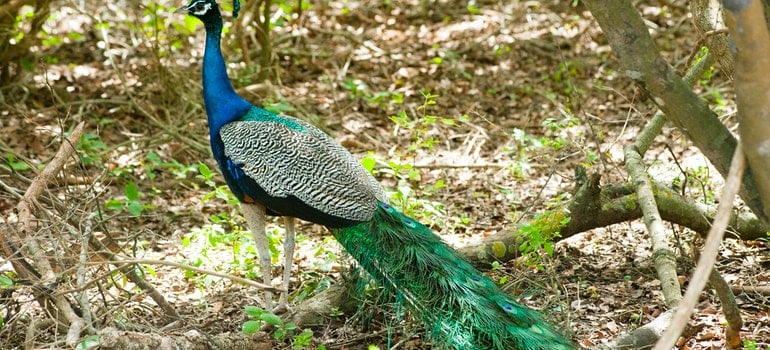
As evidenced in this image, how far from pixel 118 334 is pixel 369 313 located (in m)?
1.58

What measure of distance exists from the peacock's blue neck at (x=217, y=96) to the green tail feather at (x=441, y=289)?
114 cm

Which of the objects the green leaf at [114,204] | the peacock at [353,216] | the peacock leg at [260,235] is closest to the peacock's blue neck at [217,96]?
the peacock at [353,216]

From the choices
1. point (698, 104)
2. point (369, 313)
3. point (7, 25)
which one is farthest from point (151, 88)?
point (698, 104)

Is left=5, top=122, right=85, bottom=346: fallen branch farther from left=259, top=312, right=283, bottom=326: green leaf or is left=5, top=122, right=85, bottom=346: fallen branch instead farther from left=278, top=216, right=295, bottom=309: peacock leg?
left=278, top=216, right=295, bottom=309: peacock leg

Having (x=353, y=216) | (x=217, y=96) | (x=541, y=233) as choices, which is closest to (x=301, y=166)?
(x=353, y=216)

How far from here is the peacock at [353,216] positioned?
14.0ft

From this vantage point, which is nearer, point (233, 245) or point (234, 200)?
point (233, 245)

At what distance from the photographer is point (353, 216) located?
505 cm

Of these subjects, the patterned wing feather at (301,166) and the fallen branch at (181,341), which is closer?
the fallen branch at (181,341)

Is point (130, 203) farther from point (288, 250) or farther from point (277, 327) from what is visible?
point (277, 327)

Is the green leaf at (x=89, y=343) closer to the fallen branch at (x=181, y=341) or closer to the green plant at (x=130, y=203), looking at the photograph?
the fallen branch at (x=181, y=341)

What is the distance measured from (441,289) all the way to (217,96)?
7.02ft

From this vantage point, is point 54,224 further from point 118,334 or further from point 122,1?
point 122,1

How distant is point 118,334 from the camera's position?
3.72 m
